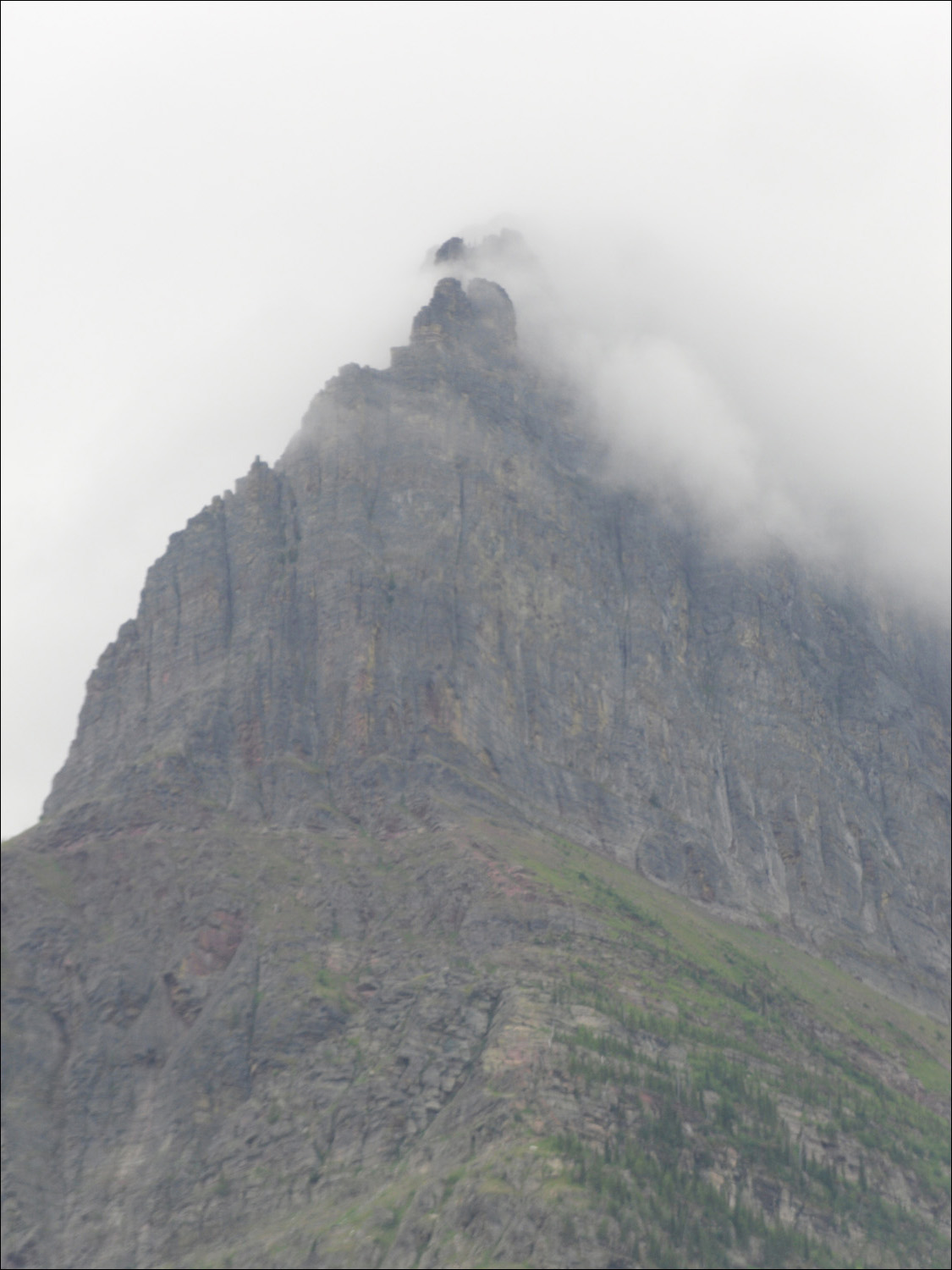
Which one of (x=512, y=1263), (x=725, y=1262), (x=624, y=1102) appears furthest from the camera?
(x=624, y=1102)

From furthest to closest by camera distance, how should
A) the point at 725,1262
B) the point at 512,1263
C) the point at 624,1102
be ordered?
the point at 624,1102 < the point at 725,1262 < the point at 512,1263

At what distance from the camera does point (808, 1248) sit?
195m

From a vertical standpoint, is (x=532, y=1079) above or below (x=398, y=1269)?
above

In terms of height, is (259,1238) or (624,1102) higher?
(624,1102)

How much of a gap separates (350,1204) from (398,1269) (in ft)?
48.4

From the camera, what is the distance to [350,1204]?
190000 mm

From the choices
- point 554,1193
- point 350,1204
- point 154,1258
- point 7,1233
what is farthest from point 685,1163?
point 7,1233

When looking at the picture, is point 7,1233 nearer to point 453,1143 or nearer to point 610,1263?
point 453,1143

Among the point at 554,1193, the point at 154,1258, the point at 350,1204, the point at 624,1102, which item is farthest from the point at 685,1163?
the point at 154,1258

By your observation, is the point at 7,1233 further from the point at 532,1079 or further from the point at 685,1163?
the point at 685,1163

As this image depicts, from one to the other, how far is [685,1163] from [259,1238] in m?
46.2

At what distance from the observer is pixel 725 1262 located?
610 ft

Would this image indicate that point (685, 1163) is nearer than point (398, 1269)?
No

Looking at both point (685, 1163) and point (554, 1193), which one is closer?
point (554, 1193)
